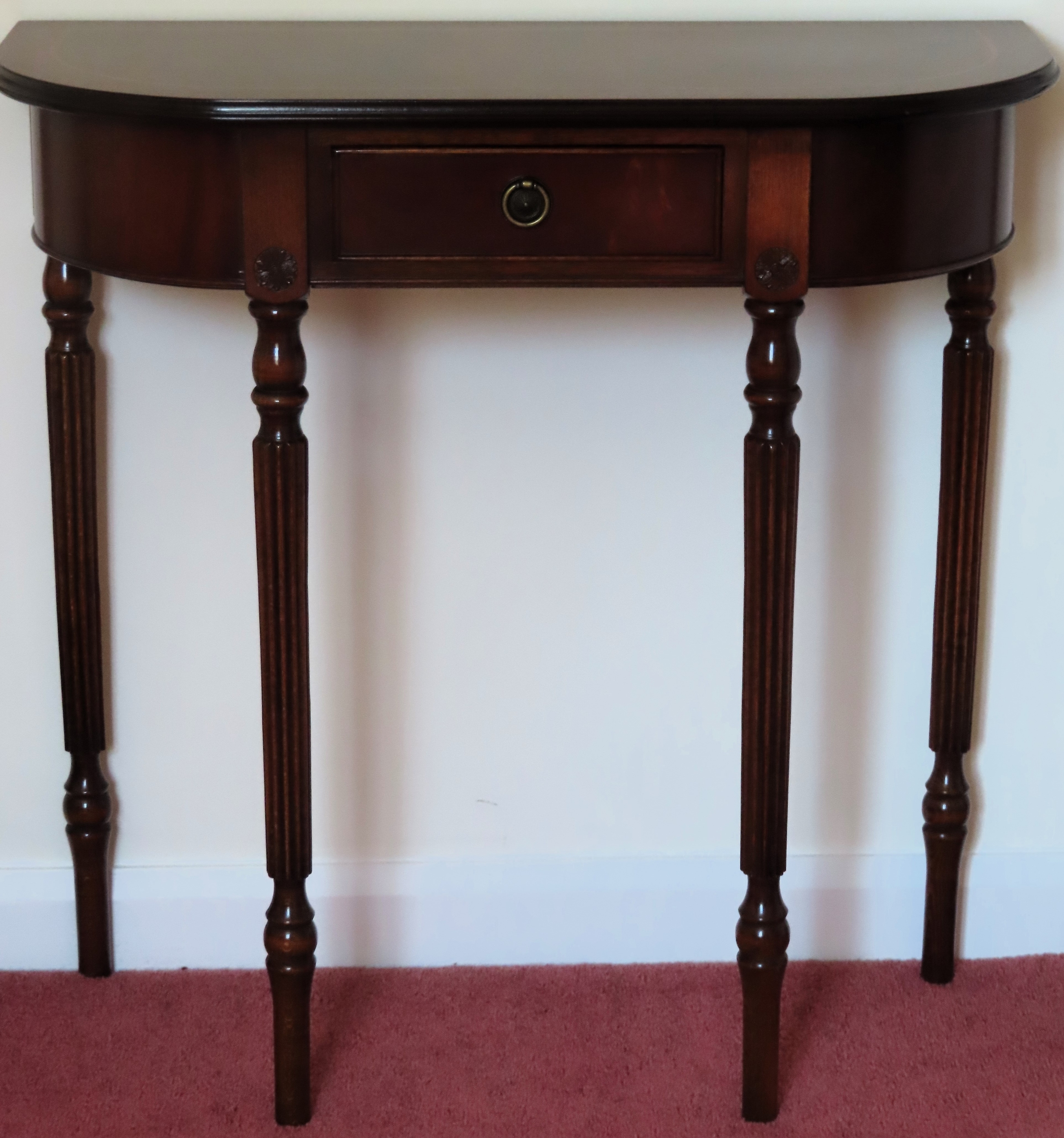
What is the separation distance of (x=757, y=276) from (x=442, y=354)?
54cm

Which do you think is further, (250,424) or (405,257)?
(250,424)

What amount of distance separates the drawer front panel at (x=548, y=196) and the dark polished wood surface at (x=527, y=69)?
36mm

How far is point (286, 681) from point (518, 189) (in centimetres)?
54

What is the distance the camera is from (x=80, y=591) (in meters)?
1.88

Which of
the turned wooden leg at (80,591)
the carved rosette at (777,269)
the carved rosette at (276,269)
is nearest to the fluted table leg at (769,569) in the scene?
the carved rosette at (777,269)

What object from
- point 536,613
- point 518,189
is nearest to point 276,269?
point 518,189

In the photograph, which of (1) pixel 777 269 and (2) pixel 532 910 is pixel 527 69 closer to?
(1) pixel 777 269

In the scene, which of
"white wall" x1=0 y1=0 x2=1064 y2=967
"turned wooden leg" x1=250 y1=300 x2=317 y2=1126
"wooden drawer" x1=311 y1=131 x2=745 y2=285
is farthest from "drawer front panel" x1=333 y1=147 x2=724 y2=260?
"white wall" x1=0 y1=0 x2=1064 y2=967

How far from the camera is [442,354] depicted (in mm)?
1884

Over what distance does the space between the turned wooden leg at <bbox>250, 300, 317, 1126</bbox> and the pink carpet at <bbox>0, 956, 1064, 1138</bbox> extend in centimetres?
11

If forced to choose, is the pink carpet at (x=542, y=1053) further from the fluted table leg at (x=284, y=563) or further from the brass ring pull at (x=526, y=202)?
the brass ring pull at (x=526, y=202)

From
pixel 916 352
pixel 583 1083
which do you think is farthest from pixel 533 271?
pixel 583 1083

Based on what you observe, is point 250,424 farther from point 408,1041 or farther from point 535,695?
point 408,1041

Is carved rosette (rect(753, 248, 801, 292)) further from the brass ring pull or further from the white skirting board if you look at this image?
the white skirting board
